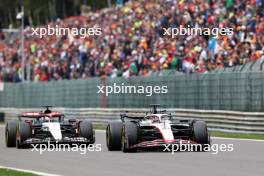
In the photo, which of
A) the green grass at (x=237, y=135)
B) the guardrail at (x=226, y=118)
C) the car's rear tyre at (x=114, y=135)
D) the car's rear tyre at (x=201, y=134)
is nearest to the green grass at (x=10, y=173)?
the car's rear tyre at (x=114, y=135)

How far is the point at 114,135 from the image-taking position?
18.4m

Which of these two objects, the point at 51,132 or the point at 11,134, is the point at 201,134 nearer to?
the point at 51,132

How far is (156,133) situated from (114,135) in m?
0.95

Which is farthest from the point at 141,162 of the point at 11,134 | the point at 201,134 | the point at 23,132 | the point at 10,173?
the point at 11,134

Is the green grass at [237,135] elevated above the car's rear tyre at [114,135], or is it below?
below

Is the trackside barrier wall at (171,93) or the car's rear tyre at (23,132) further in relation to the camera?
the trackside barrier wall at (171,93)

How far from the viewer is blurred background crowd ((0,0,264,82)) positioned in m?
27.9

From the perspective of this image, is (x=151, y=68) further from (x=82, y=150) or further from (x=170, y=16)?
(x=82, y=150)

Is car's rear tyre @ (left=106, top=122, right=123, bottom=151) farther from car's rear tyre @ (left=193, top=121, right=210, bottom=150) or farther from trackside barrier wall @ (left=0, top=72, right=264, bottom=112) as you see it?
trackside barrier wall @ (left=0, top=72, right=264, bottom=112)

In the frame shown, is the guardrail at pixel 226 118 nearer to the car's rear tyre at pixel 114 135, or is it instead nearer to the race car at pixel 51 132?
the race car at pixel 51 132

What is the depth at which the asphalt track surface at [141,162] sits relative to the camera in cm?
1335

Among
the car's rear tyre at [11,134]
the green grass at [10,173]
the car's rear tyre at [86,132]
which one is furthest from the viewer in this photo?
the car's rear tyre at [11,134]

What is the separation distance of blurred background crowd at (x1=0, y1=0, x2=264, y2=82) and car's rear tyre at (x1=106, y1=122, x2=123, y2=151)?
6910 millimetres

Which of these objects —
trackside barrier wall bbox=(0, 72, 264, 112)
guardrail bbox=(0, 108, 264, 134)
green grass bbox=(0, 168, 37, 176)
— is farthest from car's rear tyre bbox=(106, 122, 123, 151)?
trackside barrier wall bbox=(0, 72, 264, 112)
